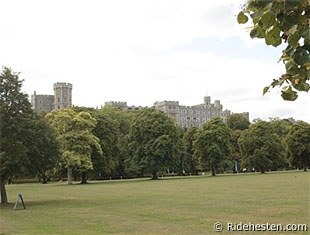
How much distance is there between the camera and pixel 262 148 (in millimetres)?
82688

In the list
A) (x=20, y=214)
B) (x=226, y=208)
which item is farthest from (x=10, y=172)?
(x=226, y=208)

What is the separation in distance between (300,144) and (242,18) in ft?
281

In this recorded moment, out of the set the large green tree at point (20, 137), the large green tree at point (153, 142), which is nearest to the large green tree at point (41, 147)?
the large green tree at point (20, 137)

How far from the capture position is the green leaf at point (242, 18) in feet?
8.96

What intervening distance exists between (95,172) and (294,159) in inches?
1456

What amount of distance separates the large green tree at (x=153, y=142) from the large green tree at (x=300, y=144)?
75.3 ft

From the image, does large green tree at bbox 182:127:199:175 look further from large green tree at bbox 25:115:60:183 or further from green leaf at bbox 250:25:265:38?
green leaf at bbox 250:25:265:38

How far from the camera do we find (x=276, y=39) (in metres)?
2.73

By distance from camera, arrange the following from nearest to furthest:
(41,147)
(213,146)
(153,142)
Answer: (41,147)
(153,142)
(213,146)

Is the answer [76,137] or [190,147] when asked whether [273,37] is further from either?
[190,147]


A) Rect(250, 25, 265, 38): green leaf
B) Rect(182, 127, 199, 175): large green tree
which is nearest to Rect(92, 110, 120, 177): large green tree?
Rect(182, 127, 199, 175): large green tree

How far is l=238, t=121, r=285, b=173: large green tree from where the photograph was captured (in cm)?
8256

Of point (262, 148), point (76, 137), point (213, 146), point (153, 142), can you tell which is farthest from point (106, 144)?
point (262, 148)

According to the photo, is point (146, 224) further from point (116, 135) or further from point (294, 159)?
point (294, 159)
